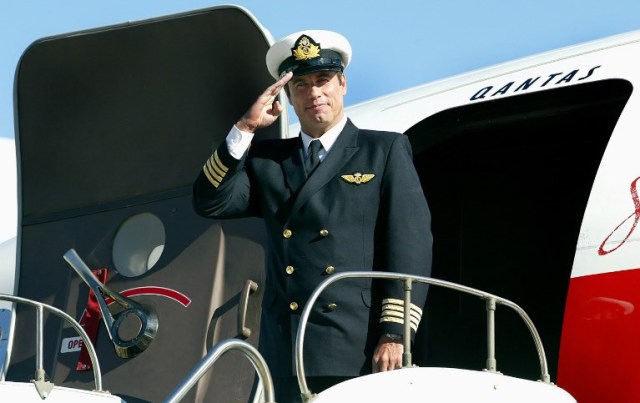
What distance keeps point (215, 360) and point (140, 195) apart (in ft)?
7.69

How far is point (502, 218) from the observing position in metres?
6.83

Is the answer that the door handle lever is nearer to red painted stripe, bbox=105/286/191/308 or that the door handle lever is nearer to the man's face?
red painted stripe, bbox=105/286/191/308

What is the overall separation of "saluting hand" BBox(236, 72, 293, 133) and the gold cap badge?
0.53 ft

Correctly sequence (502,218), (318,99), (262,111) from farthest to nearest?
(502,218)
(318,99)
(262,111)

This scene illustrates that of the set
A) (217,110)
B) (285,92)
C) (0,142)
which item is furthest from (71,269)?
(0,142)

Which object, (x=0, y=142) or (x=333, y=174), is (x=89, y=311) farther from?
(x=0, y=142)

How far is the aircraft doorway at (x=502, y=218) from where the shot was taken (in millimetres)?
6594

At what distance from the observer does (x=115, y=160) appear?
20.7 feet

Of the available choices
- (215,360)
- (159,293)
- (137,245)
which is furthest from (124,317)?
(215,360)

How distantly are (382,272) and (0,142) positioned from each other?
1289 centimetres

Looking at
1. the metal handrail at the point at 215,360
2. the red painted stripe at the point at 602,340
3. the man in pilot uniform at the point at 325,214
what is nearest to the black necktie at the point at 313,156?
the man in pilot uniform at the point at 325,214

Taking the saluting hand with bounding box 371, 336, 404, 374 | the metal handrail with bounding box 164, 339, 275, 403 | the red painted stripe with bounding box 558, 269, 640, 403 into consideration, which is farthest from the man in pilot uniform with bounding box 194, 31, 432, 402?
the red painted stripe with bounding box 558, 269, 640, 403

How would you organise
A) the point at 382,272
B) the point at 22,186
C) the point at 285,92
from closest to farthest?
the point at 382,272 → the point at 285,92 → the point at 22,186

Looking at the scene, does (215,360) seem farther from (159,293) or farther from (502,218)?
(502,218)
